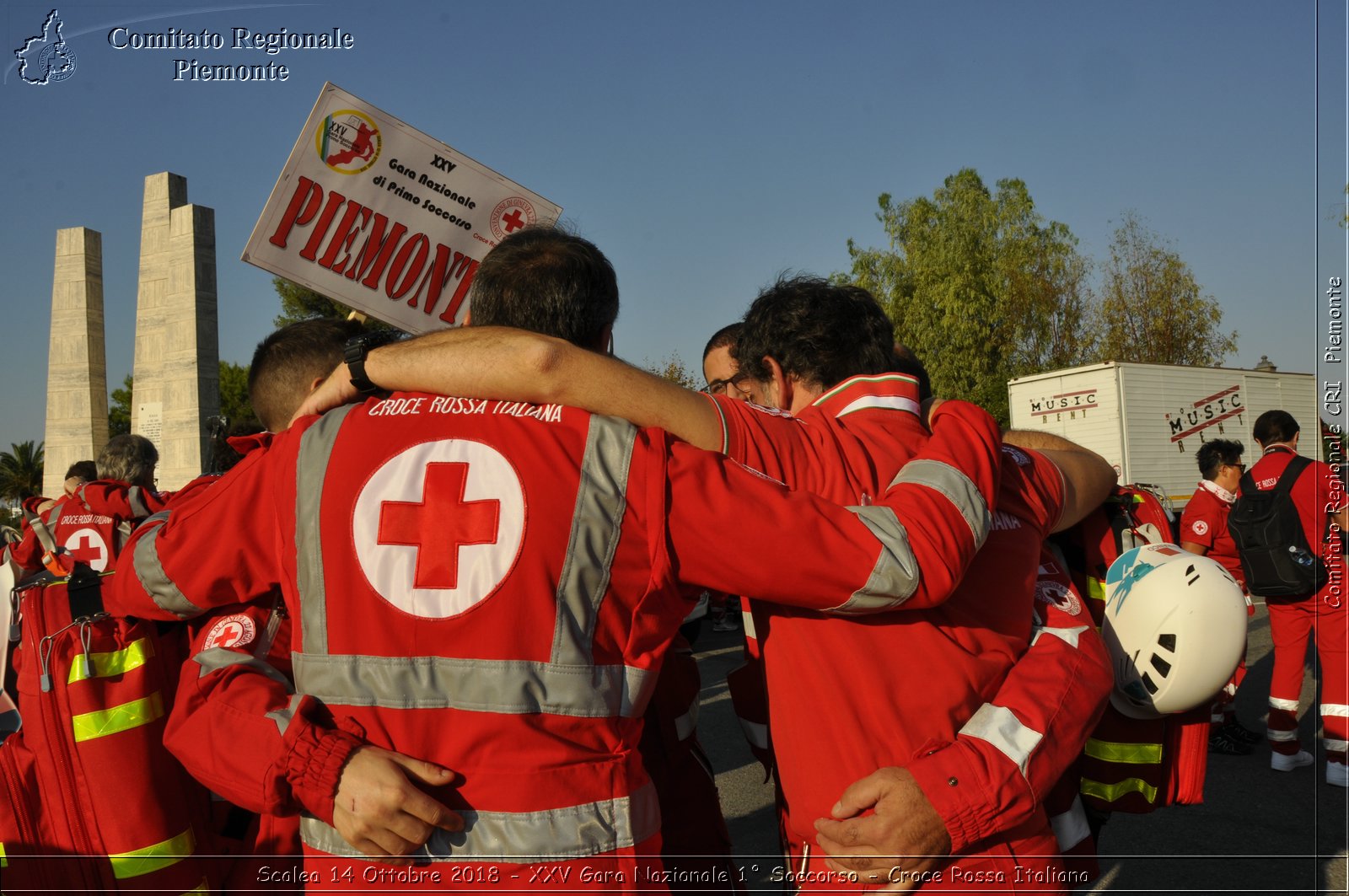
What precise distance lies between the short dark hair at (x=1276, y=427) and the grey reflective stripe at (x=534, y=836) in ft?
22.7

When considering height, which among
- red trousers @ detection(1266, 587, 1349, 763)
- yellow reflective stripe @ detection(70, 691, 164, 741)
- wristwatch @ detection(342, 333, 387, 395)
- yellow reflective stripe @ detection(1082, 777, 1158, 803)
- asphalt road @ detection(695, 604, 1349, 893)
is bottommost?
asphalt road @ detection(695, 604, 1349, 893)

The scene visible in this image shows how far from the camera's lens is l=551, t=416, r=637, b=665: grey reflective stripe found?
168cm

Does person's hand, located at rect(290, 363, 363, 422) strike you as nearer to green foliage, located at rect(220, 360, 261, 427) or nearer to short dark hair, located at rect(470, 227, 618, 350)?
short dark hair, located at rect(470, 227, 618, 350)

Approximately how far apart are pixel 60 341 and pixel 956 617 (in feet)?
83.2

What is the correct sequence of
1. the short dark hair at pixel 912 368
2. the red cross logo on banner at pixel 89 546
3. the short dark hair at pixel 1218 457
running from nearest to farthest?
the short dark hair at pixel 912 368 < the red cross logo on banner at pixel 89 546 < the short dark hair at pixel 1218 457

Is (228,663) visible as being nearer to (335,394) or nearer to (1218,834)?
(335,394)

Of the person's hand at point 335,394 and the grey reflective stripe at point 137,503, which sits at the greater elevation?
the person's hand at point 335,394

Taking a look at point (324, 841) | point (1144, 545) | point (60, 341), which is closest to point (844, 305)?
point (1144, 545)

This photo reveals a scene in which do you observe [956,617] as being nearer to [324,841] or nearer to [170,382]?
[324,841]

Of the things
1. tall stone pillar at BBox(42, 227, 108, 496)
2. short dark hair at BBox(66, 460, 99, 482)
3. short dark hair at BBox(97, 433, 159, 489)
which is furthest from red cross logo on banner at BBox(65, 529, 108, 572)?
tall stone pillar at BBox(42, 227, 108, 496)

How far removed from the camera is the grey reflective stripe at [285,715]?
68.9 inches

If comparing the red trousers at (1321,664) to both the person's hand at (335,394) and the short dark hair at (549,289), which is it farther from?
the person's hand at (335,394)

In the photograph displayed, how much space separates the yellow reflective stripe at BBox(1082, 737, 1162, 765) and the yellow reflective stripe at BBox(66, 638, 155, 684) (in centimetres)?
237

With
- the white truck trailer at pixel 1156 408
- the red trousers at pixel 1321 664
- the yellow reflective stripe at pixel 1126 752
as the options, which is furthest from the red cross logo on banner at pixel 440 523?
the white truck trailer at pixel 1156 408
